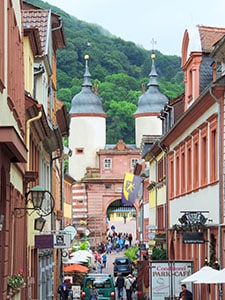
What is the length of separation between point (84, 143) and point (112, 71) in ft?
187

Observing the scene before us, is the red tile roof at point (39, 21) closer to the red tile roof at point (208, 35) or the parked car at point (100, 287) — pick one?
the red tile roof at point (208, 35)

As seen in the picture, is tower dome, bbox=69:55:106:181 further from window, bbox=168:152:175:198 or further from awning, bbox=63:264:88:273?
window, bbox=168:152:175:198

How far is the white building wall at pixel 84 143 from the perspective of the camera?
96.9 meters

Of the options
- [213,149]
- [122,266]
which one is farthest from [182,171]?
[122,266]

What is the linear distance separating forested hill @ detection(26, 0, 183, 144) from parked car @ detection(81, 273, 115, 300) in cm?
9137

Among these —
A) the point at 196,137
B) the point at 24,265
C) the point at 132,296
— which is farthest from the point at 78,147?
the point at 24,265

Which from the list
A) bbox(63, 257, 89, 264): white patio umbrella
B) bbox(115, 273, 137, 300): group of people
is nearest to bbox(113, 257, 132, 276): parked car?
bbox(63, 257, 89, 264): white patio umbrella

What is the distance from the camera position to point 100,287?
120 ft

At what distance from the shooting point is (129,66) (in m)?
159

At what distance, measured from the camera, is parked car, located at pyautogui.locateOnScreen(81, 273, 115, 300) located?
36.1 metres

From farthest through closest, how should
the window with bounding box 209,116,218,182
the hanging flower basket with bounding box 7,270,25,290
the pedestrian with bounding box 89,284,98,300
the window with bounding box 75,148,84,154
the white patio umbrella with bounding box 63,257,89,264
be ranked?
the window with bounding box 75,148,84,154, the white patio umbrella with bounding box 63,257,89,264, the pedestrian with bounding box 89,284,98,300, the window with bounding box 209,116,218,182, the hanging flower basket with bounding box 7,270,25,290

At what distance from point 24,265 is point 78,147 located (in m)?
75.4

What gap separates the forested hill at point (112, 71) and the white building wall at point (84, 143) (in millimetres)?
29605

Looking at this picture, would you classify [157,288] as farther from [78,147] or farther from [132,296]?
[78,147]
